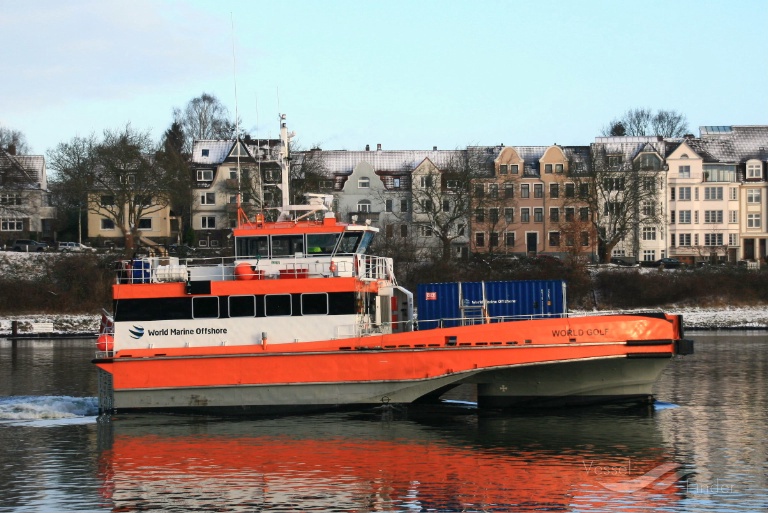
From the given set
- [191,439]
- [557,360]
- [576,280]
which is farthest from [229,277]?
[576,280]

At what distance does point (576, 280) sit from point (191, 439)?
4515cm

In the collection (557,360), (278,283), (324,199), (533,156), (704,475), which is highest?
(533,156)

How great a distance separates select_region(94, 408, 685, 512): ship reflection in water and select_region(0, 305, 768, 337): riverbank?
35.5 m

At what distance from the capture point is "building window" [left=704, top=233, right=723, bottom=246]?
85.3 metres

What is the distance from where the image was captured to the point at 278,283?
27891mm

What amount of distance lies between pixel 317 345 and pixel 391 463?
5985 millimetres

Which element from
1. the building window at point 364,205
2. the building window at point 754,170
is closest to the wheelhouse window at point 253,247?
the building window at point 364,205

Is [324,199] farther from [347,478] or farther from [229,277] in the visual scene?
[347,478]

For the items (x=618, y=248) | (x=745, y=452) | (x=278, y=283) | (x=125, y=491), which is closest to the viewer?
(x=125, y=491)

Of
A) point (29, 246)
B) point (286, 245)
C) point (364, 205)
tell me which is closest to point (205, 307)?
point (286, 245)

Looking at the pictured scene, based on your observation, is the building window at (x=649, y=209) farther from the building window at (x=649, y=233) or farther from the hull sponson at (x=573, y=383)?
the hull sponson at (x=573, y=383)

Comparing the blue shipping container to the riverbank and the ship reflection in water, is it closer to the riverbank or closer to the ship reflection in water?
the ship reflection in water

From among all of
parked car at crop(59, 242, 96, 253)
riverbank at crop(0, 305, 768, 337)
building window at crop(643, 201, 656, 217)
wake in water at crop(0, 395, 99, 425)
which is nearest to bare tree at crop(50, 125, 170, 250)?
parked car at crop(59, 242, 96, 253)

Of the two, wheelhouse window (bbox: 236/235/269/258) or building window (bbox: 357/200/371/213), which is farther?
building window (bbox: 357/200/371/213)
